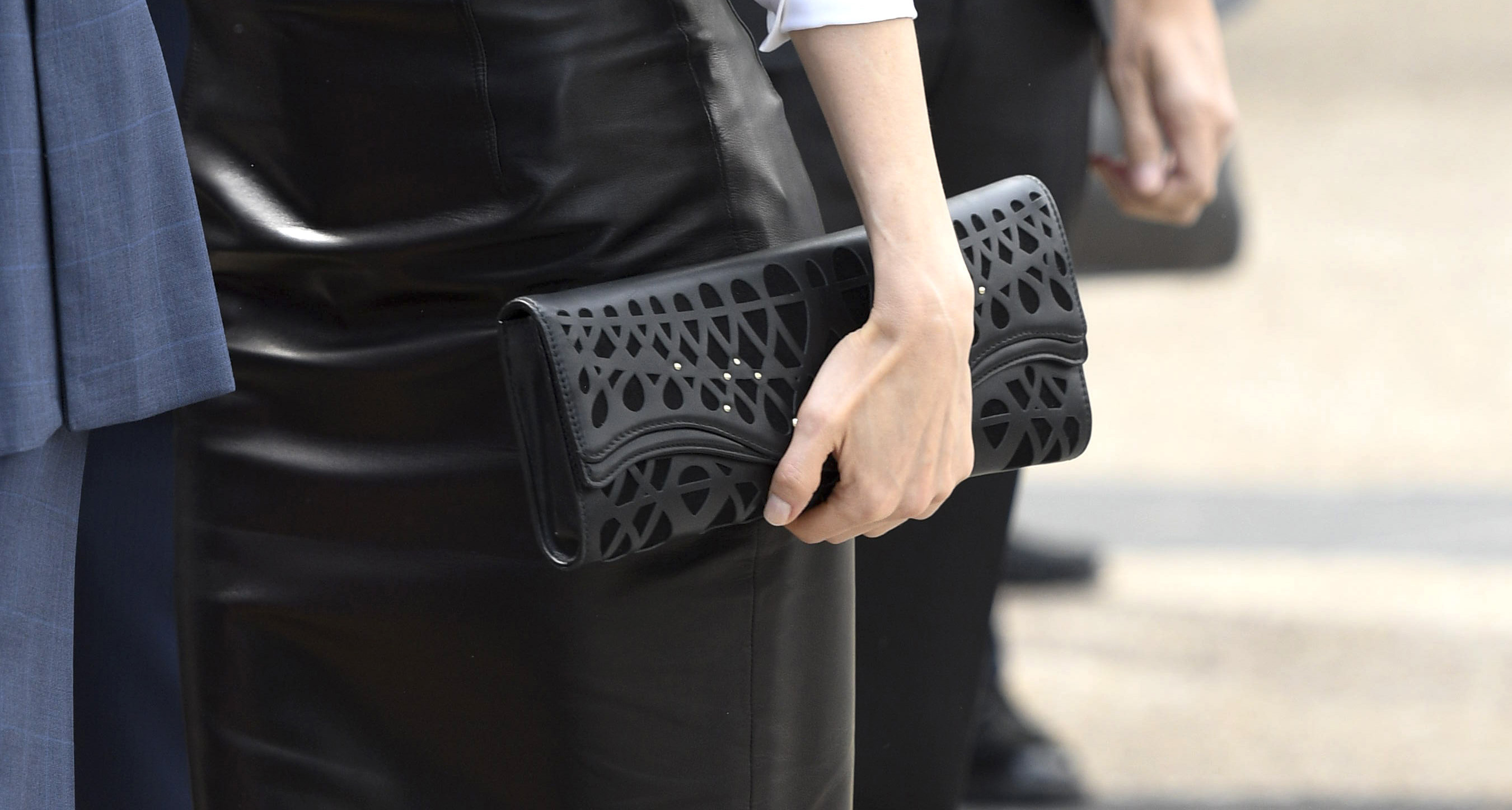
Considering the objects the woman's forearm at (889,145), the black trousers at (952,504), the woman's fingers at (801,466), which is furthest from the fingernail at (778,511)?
the black trousers at (952,504)

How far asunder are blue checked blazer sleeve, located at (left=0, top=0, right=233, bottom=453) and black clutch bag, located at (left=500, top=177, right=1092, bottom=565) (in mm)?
178

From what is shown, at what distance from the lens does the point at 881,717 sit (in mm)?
1312

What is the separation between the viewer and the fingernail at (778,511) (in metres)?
0.84

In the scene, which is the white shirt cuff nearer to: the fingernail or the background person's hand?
the fingernail

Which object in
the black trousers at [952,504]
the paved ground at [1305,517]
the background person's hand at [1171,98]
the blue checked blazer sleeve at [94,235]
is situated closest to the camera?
the blue checked blazer sleeve at [94,235]

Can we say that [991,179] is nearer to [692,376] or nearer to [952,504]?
[952,504]

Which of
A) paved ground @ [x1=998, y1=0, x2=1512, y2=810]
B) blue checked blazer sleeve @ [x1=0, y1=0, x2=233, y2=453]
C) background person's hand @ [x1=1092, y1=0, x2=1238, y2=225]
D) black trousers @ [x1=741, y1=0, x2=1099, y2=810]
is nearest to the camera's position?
blue checked blazer sleeve @ [x1=0, y1=0, x2=233, y2=453]

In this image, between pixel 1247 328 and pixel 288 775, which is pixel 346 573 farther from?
pixel 1247 328

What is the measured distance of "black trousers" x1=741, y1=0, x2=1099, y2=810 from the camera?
46.2 inches

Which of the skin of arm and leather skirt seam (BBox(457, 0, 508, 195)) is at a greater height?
leather skirt seam (BBox(457, 0, 508, 195))

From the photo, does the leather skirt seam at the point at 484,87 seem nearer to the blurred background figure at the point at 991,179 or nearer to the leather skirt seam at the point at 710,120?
the leather skirt seam at the point at 710,120

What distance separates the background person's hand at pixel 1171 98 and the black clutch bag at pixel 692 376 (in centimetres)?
47

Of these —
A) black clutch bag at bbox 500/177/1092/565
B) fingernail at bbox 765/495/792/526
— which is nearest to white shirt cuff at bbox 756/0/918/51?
black clutch bag at bbox 500/177/1092/565

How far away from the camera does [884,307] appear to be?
0.84 metres
